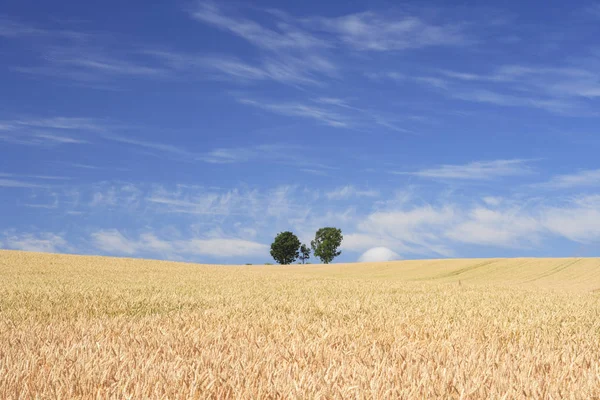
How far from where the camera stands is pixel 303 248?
9931cm

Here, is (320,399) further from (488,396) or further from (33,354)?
(33,354)

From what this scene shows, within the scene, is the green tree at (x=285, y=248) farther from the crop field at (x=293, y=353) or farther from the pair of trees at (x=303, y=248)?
the crop field at (x=293, y=353)

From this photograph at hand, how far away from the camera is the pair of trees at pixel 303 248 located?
96562mm

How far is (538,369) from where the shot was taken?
3723 mm

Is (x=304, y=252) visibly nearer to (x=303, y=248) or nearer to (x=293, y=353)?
(x=303, y=248)

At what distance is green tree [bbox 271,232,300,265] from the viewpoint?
319 feet

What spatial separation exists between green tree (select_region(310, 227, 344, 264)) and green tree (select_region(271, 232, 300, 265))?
3814mm

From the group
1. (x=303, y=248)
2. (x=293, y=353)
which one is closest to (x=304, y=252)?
(x=303, y=248)

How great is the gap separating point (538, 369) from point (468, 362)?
521mm

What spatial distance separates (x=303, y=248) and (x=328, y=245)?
17.9 feet

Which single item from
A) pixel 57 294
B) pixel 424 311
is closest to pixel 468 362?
pixel 424 311

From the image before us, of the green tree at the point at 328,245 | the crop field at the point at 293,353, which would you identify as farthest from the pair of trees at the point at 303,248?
the crop field at the point at 293,353

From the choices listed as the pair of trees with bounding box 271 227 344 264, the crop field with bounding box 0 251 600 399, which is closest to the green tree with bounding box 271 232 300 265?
the pair of trees with bounding box 271 227 344 264

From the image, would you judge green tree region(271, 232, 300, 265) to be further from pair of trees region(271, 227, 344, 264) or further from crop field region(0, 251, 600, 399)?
crop field region(0, 251, 600, 399)
